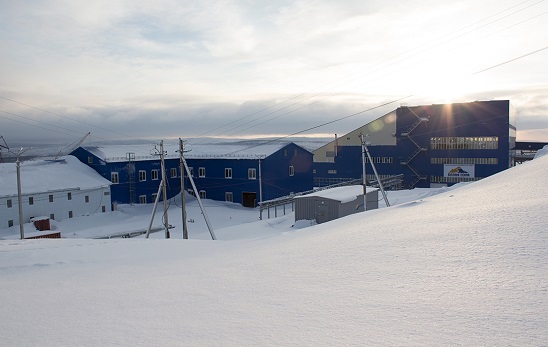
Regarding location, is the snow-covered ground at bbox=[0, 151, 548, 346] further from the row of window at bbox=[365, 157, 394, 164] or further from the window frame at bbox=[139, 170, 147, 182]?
the row of window at bbox=[365, 157, 394, 164]

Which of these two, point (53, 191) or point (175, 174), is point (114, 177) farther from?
point (175, 174)

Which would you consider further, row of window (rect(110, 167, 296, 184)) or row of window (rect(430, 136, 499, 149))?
row of window (rect(430, 136, 499, 149))

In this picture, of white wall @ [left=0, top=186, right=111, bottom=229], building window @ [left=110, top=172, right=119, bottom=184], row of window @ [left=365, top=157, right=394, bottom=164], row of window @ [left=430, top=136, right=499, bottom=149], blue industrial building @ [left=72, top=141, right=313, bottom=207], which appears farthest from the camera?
row of window @ [left=365, top=157, right=394, bottom=164]

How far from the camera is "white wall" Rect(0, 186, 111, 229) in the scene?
3098cm

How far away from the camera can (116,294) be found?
5.46m

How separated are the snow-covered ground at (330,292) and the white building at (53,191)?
27031mm

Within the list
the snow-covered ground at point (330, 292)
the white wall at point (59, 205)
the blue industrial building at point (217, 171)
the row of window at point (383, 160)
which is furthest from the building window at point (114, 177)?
the snow-covered ground at point (330, 292)

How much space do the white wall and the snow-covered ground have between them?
26.8 metres

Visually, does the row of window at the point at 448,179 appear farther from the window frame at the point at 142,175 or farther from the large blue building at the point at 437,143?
the window frame at the point at 142,175

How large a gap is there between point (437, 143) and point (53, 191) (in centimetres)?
4275

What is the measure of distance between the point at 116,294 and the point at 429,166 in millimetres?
51979

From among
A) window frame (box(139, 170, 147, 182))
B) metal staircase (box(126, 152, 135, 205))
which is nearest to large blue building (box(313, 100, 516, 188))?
window frame (box(139, 170, 147, 182))

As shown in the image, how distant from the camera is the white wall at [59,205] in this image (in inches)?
1220

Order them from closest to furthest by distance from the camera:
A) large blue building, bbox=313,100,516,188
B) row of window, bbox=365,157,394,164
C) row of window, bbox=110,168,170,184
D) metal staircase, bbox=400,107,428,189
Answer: row of window, bbox=110,168,170,184 < large blue building, bbox=313,100,516,188 < metal staircase, bbox=400,107,428,189 < row of window, bbox=365,157,394,164
